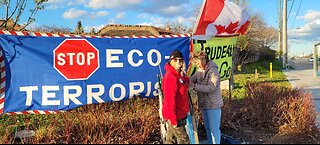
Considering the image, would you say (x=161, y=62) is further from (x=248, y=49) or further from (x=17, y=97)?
(x=248, y=49)

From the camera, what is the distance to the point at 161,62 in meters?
6.01

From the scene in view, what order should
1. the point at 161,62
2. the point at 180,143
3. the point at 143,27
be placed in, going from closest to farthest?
the point at 180,143 → the point at 161,62 → the point at 143,27

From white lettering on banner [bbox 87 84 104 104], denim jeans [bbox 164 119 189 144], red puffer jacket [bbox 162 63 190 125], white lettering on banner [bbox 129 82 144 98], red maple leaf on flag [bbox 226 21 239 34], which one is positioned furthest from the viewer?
red maple leaf on flag [bbox 226 21 239 34]

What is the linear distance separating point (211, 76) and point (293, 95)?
276 centimetres

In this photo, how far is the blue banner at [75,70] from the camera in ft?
16.9

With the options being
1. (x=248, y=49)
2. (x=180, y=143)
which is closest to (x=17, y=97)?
(x=180, y=143)

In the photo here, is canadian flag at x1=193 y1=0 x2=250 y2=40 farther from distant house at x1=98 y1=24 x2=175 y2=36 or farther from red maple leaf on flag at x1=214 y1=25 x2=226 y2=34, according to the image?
distant house at x1=98 y1=24 x2=175 y2=36

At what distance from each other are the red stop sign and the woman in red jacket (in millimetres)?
1907

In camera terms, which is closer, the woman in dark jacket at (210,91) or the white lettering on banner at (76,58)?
the woman in dark jacket at (210,91)

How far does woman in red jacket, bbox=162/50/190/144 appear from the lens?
3.86 metres

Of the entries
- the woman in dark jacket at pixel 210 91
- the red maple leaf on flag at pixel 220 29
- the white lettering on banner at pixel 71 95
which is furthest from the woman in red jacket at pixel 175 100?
the red maple leaf on flag at pixel 220 29

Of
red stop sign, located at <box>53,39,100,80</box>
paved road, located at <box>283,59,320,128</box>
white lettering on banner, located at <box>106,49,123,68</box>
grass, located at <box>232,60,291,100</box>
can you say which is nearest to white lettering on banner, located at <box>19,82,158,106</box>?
red stop sign, located at <box>53,39,100,80</box>

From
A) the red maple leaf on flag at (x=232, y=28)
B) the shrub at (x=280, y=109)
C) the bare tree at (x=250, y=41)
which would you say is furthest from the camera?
the bare tree at (x=250, y=41)

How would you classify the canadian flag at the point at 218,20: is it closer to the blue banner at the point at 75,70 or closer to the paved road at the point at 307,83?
the blue banner at the point at 75,70
